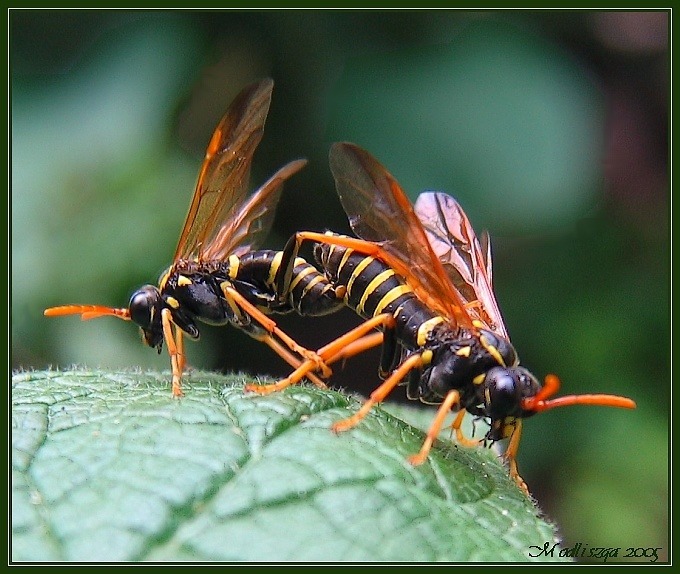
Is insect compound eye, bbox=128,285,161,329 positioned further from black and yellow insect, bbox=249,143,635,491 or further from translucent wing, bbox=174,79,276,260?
black and yellow insect, bbox=249,143,635,491

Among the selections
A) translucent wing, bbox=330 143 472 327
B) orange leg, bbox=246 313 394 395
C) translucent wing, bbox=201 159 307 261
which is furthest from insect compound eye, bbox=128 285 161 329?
translucent wing, bbox=330 143 472 327

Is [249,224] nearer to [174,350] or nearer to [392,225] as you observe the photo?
[174,350]

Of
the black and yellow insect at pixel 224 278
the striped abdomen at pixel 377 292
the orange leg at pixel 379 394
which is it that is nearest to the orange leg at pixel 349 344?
the striped abdomen at pixel 377 292

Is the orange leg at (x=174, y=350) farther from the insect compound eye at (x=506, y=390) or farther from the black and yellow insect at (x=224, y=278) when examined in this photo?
the insect compound eye at (x=506, y=390)

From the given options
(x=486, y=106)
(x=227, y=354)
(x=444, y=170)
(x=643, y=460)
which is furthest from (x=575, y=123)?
(x=227, y=354)

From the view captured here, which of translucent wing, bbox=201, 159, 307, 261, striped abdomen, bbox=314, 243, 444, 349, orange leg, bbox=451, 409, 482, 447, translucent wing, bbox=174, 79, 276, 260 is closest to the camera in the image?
striped abdomen, bbox=314, 243, 444, 349

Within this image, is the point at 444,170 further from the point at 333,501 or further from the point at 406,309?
the point at 333,501
